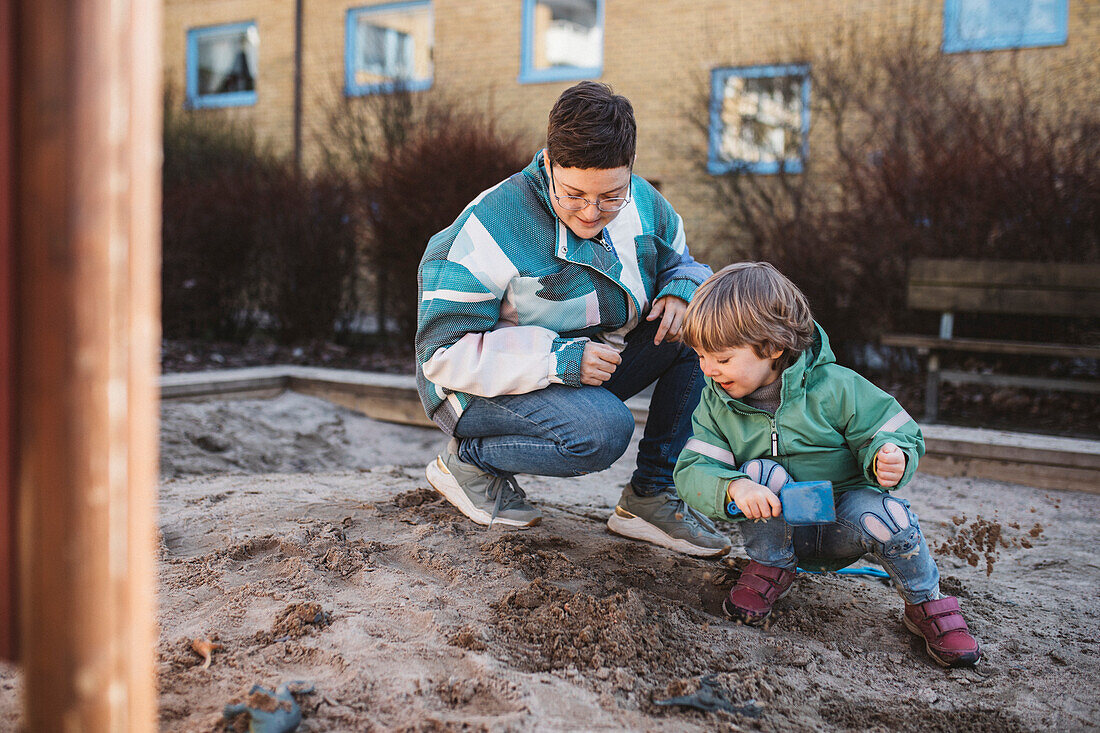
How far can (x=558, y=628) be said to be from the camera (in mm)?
2043

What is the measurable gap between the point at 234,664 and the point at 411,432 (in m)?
3.24

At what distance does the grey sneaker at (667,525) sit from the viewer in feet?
9.04

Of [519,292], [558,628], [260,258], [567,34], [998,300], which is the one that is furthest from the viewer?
[567,34]

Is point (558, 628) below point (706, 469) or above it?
below

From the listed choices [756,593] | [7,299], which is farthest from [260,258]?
[7,299]

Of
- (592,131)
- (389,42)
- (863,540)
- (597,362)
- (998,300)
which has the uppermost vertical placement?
(389,42)

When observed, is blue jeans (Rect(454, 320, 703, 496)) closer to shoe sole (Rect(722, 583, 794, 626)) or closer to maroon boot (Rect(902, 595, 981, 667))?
shoe sole (Rect(722, 583, 794, 626))

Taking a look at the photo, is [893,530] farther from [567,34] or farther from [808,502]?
[567,34]

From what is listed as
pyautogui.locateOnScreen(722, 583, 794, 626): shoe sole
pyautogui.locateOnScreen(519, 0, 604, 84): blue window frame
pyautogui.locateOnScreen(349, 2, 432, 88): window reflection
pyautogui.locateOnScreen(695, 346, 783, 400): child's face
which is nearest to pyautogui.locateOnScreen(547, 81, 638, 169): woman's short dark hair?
pyautogui.locateOnScreen(695, 346, 783, 400): child's face

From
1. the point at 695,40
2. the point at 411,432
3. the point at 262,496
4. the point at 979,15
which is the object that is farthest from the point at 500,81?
the point at 262,496

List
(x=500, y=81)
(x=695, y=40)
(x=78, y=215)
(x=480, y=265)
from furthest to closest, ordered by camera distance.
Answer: (x=500, y=81), (x=695, y=40), (x=480, y=265), (x=78, y=215)

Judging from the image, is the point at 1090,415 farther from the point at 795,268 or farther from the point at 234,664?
the point at 234,664

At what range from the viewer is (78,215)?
932 mm

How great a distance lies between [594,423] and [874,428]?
2.66 feet
